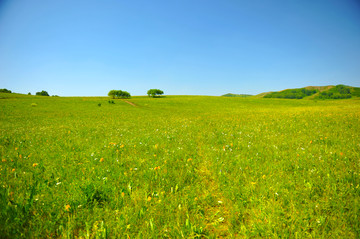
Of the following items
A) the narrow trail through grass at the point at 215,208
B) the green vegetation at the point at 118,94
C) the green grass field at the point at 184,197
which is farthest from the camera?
the green vegetation at the point at 118,94

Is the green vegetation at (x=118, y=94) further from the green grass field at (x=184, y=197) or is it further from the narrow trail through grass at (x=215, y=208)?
the narrow trail through grass at (x=215, y=208)

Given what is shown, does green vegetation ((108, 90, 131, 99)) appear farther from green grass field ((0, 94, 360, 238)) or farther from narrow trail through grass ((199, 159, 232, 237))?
narrow trail through grass ((199, 159, 232, 237))

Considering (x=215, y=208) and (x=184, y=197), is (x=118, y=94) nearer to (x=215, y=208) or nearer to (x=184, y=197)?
(x=184, y=197)

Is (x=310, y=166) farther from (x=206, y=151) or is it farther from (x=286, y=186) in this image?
(x=206, y=151)

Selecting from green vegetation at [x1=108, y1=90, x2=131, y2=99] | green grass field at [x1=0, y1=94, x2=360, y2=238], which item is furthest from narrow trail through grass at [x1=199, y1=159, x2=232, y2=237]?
green vegetation at [x1=108, y1=90, x2=131, y2=99]

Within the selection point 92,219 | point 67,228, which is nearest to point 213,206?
point 92,219

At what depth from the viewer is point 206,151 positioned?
23.3 feet

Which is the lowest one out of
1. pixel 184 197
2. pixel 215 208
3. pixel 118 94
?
pixel 215 208

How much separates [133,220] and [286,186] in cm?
389

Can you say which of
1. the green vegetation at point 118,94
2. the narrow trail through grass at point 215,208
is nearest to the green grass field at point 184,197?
the narrow trail through grass at point 215,208


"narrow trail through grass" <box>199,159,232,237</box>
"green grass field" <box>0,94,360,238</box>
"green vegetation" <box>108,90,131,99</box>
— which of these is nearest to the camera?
"green grass field" <box>0,94,360,238</box>

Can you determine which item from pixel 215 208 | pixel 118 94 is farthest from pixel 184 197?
pixel 118 94

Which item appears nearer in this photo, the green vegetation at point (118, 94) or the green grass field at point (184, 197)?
the green grass field at point (184, 197)

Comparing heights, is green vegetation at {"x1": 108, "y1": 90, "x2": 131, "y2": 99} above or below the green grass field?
above
